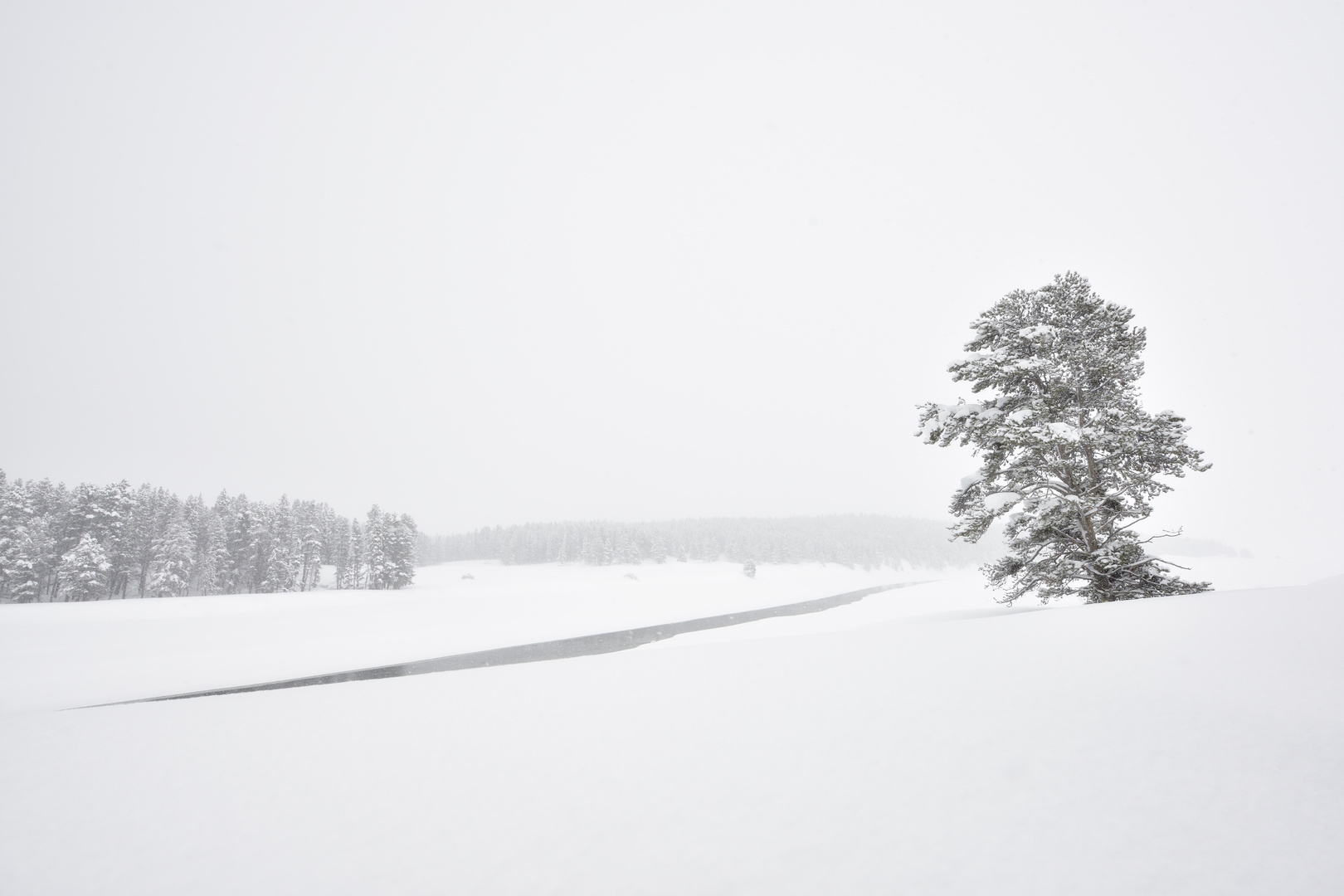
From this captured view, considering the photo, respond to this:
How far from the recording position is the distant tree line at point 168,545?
39.4 meters

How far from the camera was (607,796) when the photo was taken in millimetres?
4133

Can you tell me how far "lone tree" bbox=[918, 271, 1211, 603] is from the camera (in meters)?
10.2

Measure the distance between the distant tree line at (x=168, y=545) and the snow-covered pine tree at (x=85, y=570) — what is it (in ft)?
0.21

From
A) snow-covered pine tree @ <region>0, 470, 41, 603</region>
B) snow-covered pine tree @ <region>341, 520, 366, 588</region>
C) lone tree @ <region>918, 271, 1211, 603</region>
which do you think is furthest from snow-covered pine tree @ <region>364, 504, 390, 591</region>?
lone tree @ <region>918, 271, 1211, 603</region>

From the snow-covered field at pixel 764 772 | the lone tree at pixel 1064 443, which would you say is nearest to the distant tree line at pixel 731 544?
the lone tree at pixel 1064 443

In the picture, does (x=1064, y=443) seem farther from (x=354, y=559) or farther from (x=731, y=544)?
(x=731, y=544)

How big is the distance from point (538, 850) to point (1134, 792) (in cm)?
419

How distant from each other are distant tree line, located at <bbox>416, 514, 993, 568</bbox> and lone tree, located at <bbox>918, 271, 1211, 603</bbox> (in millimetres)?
83796

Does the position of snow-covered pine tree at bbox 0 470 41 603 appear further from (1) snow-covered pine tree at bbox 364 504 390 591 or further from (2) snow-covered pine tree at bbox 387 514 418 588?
(2) snow-covered pine tree at bbox 387 514 418 588

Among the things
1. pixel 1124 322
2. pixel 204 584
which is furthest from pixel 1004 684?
pixel 204 584

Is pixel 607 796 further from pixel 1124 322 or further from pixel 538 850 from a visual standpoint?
pixel 1124 322

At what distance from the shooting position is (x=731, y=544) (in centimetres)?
10675

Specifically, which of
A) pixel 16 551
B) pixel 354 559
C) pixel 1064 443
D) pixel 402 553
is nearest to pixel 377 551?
pixel 402 553

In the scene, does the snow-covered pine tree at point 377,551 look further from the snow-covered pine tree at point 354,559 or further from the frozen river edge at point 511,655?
the frozen river edge at point 511,655
